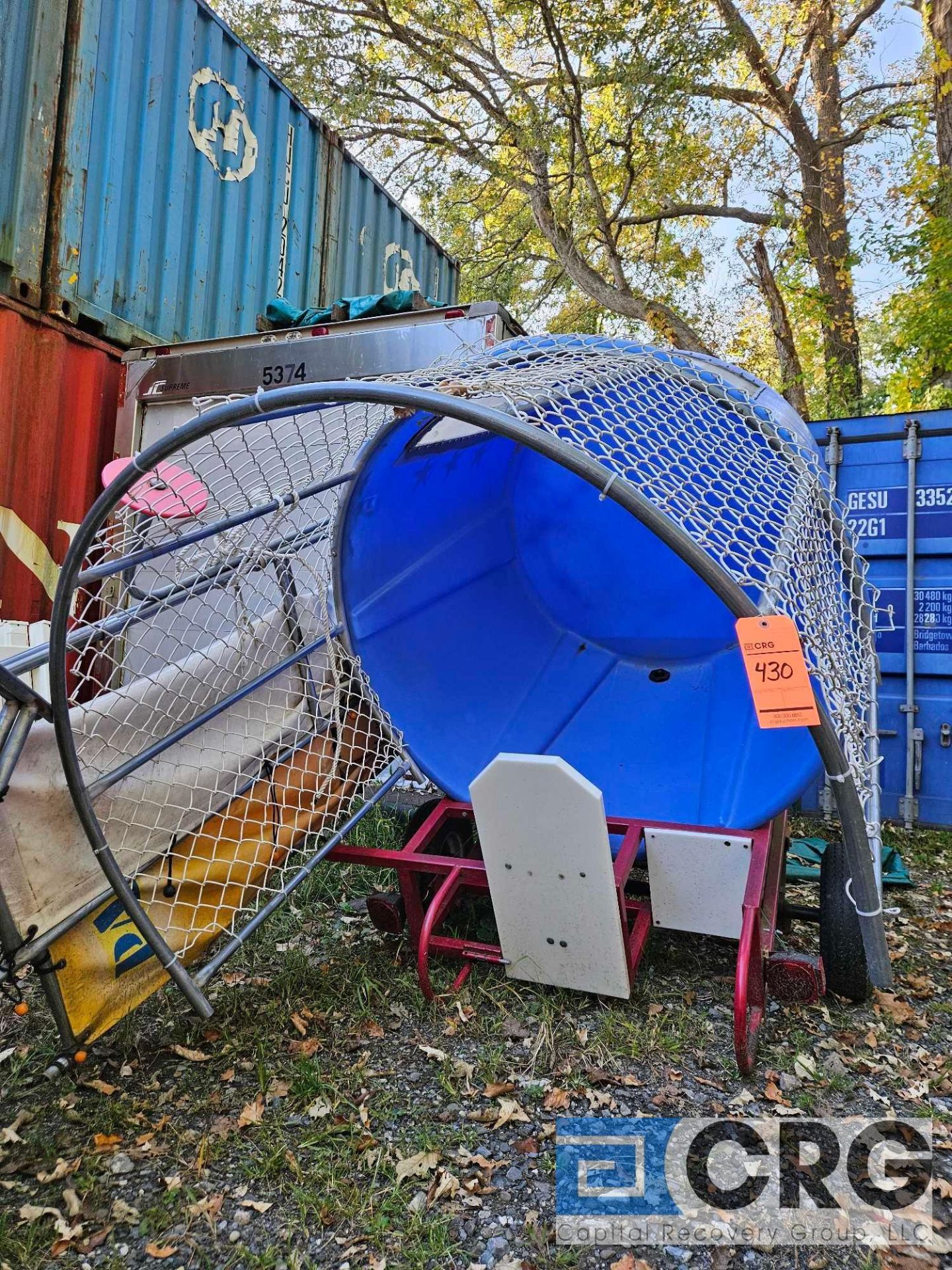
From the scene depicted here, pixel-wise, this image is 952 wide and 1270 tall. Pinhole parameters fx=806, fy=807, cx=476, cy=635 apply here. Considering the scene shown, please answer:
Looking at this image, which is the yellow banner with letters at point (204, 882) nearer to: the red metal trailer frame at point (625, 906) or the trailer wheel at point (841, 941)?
the red metal trailer frame at point (625, 906)

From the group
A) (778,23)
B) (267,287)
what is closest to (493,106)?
(778,23)

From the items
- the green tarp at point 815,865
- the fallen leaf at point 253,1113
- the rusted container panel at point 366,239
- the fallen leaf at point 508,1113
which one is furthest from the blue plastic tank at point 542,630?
the rusted container panel at point 366,239

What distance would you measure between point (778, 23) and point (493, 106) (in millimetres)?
3768

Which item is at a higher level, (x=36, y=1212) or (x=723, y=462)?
(x=723, y=462)

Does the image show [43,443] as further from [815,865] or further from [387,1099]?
[815,865]

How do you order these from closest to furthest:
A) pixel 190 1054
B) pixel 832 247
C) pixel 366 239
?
pixel 190 1054 → pixel 366 239 → pixel 832 247

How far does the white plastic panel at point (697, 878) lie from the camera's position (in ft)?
8.63

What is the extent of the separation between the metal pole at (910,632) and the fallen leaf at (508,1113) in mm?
3454

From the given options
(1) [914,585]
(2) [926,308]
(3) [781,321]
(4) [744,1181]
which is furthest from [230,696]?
(3) [781,321]

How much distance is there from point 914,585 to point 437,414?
3867mm

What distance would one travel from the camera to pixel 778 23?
10.3 meters

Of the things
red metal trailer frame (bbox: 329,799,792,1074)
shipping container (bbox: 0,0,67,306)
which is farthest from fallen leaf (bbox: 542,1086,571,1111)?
shipping container (bbox: 0,0,67,306)

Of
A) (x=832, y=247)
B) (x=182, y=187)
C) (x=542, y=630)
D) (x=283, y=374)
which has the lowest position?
(x=542, y=630)

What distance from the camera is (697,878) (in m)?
2.70
